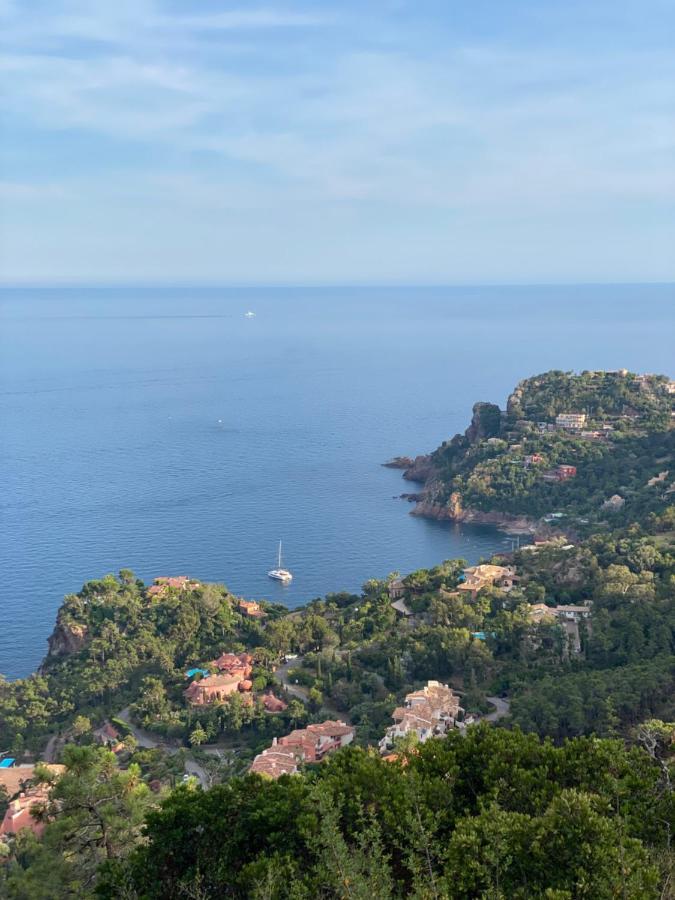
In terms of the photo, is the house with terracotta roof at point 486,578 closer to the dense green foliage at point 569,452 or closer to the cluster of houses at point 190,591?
the cluster of houses at point 190,591

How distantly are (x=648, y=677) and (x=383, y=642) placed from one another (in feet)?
29.6

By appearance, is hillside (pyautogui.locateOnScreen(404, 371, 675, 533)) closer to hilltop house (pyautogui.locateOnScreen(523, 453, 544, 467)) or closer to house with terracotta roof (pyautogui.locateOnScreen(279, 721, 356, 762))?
hilltop house (pyautogui.locateOnScreen(523, 453, 544, 467))

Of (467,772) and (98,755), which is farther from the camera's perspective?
(98,755)

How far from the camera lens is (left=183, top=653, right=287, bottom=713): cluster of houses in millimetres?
23234

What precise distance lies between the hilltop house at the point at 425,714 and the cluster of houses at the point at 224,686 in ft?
13.1

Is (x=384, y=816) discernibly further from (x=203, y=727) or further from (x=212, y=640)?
(x=212, y=640)

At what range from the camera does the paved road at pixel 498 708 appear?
20.9m

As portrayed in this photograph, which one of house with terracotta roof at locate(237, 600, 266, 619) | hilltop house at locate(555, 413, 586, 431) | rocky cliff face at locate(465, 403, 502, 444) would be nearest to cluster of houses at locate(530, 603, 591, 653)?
house with terracotta roof at locate(237, 600, 266, 619)

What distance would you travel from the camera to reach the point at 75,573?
37281mm

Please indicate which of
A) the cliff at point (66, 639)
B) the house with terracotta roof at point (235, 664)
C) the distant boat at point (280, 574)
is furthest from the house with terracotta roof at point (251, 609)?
the distant boat at point (280, 574)

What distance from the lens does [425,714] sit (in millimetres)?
20391

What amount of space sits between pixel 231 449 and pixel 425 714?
1647 inches

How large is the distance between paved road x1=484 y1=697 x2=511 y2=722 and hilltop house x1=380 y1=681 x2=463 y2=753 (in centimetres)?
81

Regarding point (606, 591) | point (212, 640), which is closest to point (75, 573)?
point (212, 640)
